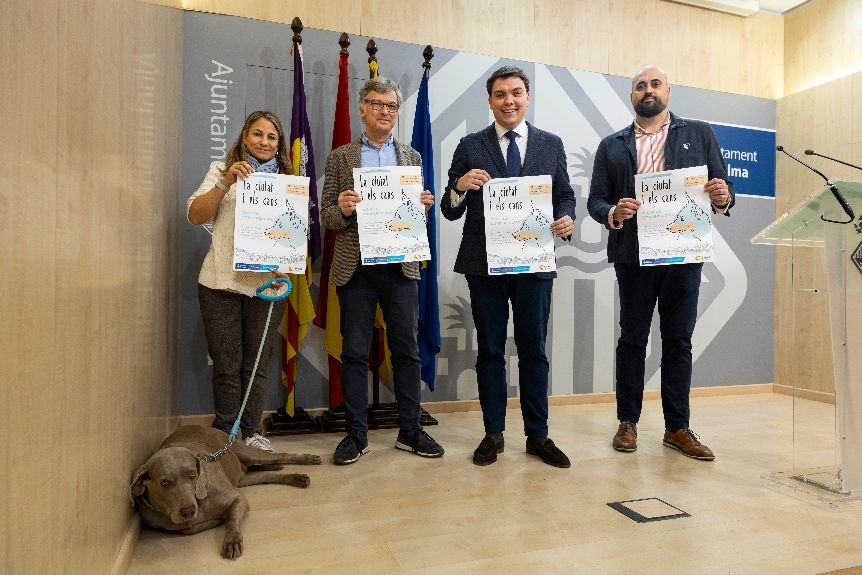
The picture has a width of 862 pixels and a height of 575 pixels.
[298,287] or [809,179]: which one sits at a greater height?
[809,179]

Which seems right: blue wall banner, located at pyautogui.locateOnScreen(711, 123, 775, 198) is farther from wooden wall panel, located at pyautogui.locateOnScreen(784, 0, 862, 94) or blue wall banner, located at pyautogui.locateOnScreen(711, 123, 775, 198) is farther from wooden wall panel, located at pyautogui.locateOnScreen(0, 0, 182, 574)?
wooden wall panel, located at pyautogui.locateOnScreen(0, 0, 182, 574)

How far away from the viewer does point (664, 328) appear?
2709 mm

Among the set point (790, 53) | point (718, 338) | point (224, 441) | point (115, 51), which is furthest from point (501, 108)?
point (790, 53)

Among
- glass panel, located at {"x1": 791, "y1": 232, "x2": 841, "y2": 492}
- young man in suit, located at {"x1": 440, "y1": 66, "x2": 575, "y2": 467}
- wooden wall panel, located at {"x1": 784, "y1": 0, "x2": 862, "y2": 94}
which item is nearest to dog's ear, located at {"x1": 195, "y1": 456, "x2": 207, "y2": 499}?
young man in suit, located at {"x1": 440, "y1": 66, "x2": 575, "y2": 467}

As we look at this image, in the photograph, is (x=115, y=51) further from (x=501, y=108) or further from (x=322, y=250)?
(x=322, y=250)

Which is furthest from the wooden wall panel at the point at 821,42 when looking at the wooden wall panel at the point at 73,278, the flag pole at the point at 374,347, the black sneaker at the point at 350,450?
the wooden wall panel at the point at 73,278

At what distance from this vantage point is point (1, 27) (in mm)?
791

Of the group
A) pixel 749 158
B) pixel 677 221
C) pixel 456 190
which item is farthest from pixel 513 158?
pixel 749 158

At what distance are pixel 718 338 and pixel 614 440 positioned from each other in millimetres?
1961

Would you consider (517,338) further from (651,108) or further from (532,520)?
(651,108)

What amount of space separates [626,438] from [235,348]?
5.82 feet

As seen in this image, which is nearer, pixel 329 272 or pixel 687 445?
pixel 687 445

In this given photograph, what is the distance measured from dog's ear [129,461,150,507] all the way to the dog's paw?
10.9 inches

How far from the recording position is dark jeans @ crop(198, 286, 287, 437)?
244 cm
